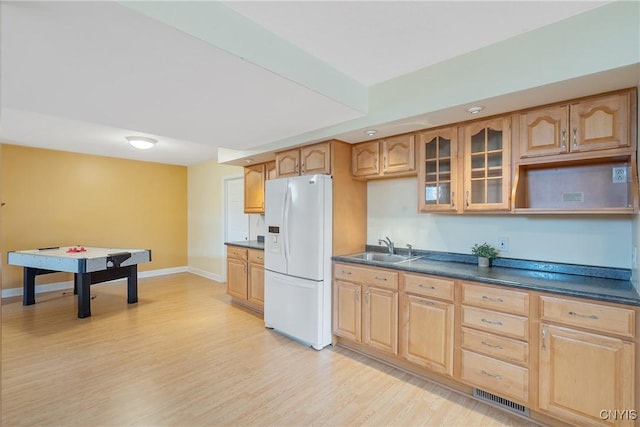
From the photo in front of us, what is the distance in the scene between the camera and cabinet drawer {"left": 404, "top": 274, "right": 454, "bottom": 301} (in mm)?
2303

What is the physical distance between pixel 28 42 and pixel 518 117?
2.97m

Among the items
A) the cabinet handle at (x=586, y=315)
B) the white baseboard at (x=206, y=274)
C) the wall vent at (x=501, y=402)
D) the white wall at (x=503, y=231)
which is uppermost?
the white wall at (x=503, y=231)

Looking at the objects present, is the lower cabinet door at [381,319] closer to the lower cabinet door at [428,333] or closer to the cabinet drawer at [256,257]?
the lower cabinet door at [428,333]

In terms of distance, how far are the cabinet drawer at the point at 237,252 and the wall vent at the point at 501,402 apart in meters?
3.04

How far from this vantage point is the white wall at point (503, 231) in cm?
214

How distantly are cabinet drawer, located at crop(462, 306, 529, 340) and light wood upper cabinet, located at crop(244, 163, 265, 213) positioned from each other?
311cm

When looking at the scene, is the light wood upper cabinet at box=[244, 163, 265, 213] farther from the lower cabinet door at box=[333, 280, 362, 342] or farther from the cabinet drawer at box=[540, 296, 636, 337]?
the cabinet drawer at box=[540, 296, 636, 337]

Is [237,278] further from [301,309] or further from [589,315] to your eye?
[589,315]

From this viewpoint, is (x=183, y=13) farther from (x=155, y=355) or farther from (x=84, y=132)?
(x=84, y=132)

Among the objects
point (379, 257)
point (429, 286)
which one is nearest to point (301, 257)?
point (379, 257)

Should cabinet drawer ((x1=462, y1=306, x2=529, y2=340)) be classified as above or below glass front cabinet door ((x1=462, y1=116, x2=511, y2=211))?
below

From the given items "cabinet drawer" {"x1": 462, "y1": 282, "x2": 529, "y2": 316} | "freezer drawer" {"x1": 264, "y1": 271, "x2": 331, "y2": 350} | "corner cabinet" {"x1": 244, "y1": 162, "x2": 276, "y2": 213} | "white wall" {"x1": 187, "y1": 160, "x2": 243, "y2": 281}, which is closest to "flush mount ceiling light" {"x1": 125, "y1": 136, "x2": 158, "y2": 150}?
"corner cabinet" {"x1": 244, "y1": 162, "x2": 276, "y2": 213}

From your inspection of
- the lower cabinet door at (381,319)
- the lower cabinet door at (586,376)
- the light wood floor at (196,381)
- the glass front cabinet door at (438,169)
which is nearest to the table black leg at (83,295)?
the light wood floor at (196,381)

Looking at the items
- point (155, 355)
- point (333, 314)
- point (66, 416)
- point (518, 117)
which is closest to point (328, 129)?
point (518, 117)
